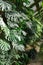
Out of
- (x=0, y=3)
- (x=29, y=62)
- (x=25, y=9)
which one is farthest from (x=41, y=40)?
(x=0, y=3)

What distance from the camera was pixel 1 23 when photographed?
89.3 inches

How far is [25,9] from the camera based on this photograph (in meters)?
2.70

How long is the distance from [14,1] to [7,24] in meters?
0.33

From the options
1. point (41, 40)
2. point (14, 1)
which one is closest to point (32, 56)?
point (41, 40)

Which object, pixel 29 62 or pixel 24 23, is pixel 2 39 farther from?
pixel 29 62

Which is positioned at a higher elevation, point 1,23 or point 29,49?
point 29,49

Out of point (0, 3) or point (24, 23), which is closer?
point (0, 3)

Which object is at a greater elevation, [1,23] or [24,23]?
A: [24,23]

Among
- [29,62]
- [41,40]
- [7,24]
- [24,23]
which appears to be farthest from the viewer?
[41,40]

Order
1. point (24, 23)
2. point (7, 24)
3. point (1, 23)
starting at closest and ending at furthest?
point (1, 23)
point (7, 24)
point (24, 23)

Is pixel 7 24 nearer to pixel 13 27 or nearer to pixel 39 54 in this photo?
pixel 13 27

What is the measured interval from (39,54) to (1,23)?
1152 mm

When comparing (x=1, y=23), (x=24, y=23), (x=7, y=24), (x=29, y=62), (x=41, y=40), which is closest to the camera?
(x=1, y=23)

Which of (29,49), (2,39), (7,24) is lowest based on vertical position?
(2,39)
